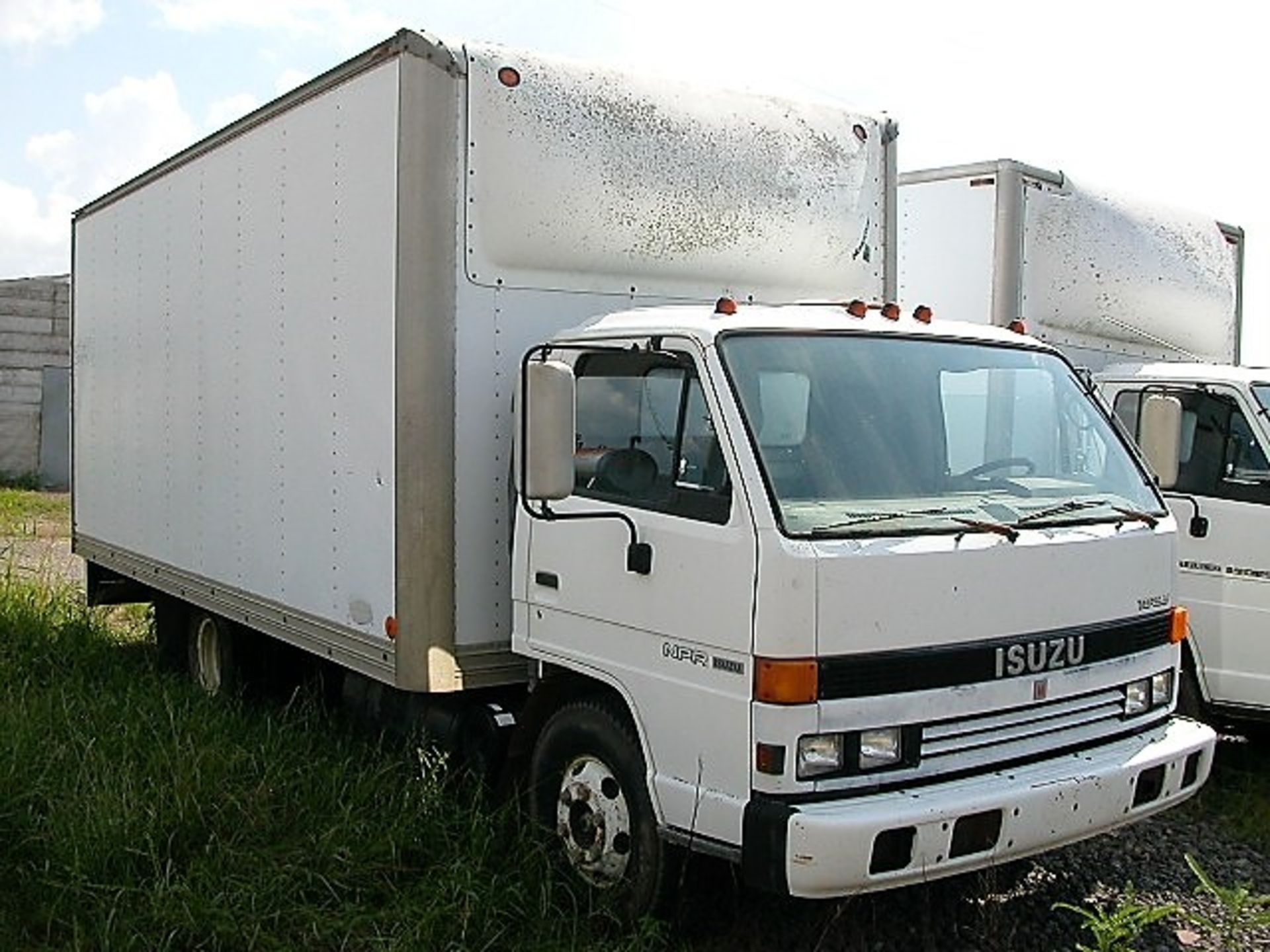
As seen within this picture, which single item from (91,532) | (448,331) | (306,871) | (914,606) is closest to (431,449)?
(448,331)

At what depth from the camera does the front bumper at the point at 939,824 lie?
3893mm

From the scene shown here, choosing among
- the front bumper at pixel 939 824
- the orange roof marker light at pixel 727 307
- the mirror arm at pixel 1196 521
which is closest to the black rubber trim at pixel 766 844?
the front bumper at pixel 939 824

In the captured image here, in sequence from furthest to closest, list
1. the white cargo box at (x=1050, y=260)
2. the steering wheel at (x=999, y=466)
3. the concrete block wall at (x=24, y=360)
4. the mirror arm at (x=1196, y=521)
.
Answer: the concrete block wall at (x=24, y=360), the white cargo box at (x=1050, y=260), the mirror arm at (x=1196, y=521), the steering wheel at (x=999, y=466)

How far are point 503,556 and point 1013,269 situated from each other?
3.57 metres

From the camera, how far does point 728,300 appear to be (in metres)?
4.78

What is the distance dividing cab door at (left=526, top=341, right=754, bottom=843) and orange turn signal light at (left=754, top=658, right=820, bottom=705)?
8 centimetres

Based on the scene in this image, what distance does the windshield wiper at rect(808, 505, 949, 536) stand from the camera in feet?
13.4

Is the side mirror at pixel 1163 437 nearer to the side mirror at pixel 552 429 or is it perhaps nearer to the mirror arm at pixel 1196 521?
the mirror arm at pixel 1196 521

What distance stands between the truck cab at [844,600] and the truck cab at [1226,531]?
182 cm

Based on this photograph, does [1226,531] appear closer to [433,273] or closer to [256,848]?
[433,273]

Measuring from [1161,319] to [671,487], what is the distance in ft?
16.4

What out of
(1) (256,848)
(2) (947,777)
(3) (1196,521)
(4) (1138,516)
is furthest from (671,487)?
(3) (1196,521)

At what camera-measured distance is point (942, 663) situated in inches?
165

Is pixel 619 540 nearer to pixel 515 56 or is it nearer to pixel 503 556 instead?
pixel 503 556
